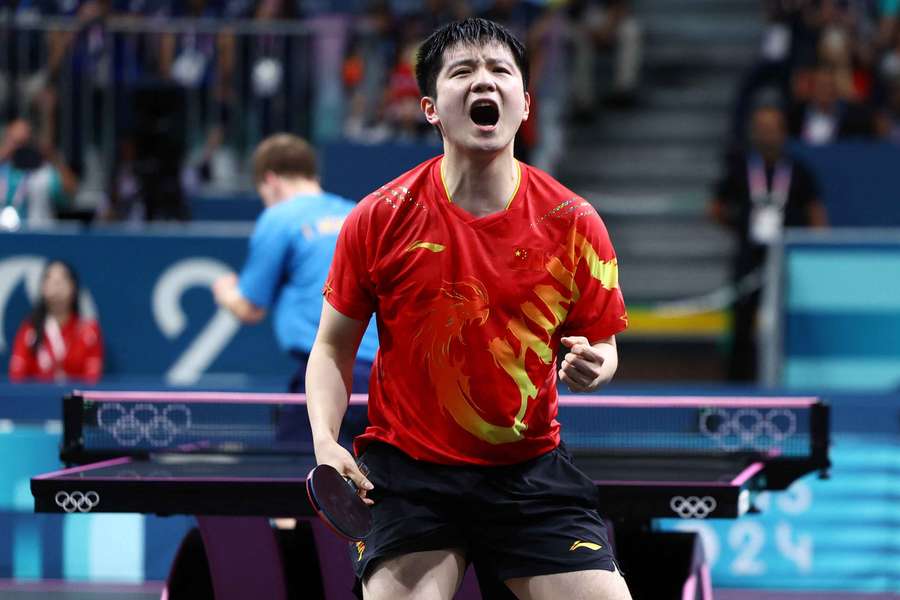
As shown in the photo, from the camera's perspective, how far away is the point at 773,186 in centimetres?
967

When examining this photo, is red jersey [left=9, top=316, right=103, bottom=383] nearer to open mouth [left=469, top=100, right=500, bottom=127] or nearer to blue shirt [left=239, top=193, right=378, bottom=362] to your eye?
blue shirt [left=239, top=193, right=378, bottom=362]

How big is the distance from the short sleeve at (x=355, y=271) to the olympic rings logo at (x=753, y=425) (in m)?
1.90

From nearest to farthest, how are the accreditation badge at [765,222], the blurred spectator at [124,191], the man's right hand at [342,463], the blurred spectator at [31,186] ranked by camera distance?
1. the man's right hand at [342,463]
2. the accreditation badge at [765,222]
3. the blurred spectator at [31,186]
4. the blurred spectator at [124,191]

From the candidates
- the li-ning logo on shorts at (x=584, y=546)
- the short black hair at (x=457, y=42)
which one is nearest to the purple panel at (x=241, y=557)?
the li-ning logo on shorts at (x=584, y=546)

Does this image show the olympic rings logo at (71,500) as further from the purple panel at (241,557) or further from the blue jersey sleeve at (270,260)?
the blue jersey sleeve at (270,260)

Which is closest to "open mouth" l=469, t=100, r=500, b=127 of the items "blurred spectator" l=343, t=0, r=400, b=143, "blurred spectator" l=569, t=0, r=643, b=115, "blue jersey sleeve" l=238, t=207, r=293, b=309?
"blue jersey sleeve" l=238, t=207, r=293, b=309

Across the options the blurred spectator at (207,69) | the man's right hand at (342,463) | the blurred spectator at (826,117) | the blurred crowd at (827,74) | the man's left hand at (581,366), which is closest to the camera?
the man's left hand at (581,366)

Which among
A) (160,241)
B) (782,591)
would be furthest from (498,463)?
(160,241)

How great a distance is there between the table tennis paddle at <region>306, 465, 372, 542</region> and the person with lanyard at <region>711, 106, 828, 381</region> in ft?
22.2

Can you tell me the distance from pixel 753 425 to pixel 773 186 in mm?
4982

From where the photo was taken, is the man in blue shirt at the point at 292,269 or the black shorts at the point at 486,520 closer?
the black shorts at the point at 486,520

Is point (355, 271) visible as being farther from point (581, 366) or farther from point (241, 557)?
point (241, 557)

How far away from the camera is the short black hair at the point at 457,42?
330cm

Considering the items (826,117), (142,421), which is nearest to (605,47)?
(826,117)
